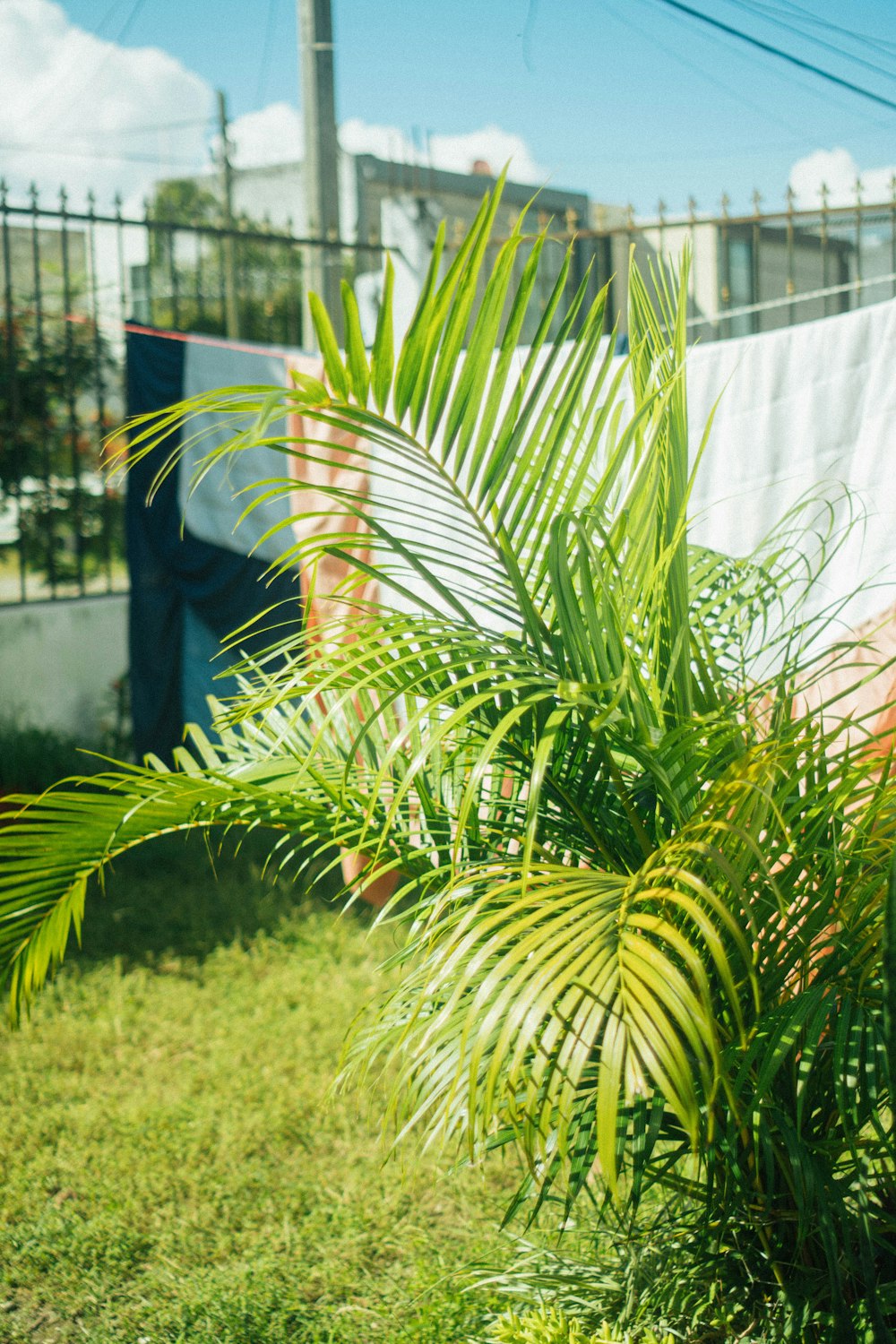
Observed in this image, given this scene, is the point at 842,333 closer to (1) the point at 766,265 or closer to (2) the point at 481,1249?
(2) the point at 481,1249

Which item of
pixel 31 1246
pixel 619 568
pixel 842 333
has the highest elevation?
pixel 842 333

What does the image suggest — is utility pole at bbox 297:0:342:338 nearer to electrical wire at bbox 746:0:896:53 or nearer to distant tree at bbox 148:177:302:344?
distant tree at bbox 148:177:302:344

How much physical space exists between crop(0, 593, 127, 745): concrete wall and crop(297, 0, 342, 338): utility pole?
6.94ft

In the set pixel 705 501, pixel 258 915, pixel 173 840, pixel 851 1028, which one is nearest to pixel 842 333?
pixel 705 501

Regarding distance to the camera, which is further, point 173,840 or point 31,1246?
point 173,840

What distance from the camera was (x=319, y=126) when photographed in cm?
589

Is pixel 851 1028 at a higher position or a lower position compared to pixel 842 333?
lower

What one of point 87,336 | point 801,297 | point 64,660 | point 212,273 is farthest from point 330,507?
point 212,273

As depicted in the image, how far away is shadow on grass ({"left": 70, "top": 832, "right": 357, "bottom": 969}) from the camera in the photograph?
4.40 metres

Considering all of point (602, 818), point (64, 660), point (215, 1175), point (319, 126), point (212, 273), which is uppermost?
point (212, 273)

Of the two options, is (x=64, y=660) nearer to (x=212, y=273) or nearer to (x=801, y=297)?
(x=801, y=297)

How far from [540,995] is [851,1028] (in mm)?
540

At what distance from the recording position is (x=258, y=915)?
15.3ft

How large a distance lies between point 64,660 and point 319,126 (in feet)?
10.1
